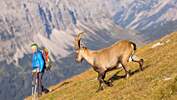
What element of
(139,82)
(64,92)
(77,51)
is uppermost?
(77,51)

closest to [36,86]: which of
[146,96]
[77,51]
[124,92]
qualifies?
[77,51]

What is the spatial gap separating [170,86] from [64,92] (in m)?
20.7

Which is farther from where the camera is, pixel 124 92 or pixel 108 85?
pixel 108 85

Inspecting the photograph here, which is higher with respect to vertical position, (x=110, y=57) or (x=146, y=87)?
(x=110, y=57)

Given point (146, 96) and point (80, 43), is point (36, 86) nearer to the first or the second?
point (80, 43)

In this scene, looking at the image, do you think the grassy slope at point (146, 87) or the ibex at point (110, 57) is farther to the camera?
the ibex at point (110, 57)

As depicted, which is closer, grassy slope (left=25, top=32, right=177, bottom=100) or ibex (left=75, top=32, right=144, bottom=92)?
grassy slope (left=25, top=32, right=177, bottom=100)

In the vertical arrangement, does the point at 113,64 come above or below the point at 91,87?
above

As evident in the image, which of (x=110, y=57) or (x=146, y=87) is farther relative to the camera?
(x=110, y=57)

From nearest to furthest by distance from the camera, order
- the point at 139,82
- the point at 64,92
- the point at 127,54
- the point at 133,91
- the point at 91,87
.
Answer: the point at 133,91
the point at 139,82
the point at 127,54
the point at 91,87
the point at 64,92

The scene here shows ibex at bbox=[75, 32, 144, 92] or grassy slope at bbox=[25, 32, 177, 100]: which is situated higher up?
ibex at bbox=[75, 32, 144, 92]

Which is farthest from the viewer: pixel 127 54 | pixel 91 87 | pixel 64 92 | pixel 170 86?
pixel 64 92

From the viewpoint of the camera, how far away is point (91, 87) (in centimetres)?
3862

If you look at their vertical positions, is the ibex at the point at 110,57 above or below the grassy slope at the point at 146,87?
above
